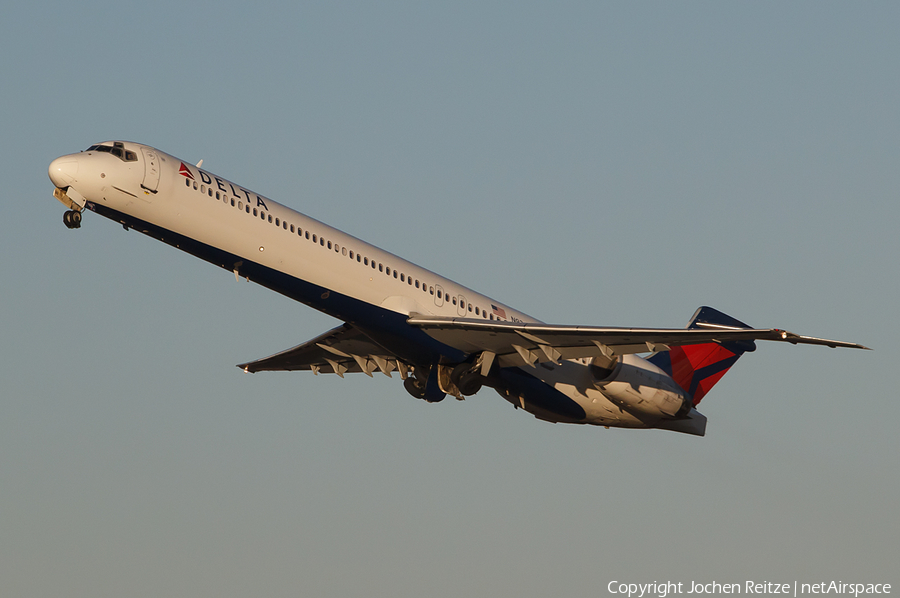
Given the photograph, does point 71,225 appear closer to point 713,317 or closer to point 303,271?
point 303,271

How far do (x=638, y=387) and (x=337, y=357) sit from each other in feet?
30.7

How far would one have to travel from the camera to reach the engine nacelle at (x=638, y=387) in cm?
3434

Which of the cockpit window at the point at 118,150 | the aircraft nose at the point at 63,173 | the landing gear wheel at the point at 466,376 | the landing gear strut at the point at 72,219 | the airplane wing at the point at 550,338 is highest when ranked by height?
the cockpit window at the point at 118,150

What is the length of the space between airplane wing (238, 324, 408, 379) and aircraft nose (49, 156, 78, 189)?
8706 mm

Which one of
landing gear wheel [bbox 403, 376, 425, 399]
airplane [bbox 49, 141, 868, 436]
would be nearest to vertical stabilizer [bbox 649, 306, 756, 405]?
airplane [bbox 49, 141, 868, 436]

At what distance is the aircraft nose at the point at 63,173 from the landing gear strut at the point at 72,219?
0.64 meters

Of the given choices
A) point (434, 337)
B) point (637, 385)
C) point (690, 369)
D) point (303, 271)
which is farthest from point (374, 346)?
point (690, 369)

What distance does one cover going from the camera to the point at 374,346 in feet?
112

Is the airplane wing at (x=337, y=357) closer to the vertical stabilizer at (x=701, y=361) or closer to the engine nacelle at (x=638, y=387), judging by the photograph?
the engine nacelle at (x=638, y=387)

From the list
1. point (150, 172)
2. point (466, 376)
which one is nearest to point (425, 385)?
point (466, 376)

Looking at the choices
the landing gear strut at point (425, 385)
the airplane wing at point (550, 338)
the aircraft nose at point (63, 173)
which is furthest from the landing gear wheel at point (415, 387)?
the aircraft nose at point (63, 173)

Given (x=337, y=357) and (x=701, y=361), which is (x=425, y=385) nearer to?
(x=337, y=357)

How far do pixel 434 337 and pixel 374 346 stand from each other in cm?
343

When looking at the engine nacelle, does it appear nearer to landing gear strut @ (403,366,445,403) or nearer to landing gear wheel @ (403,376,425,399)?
landing gear strut @ (403,366,445,403)
